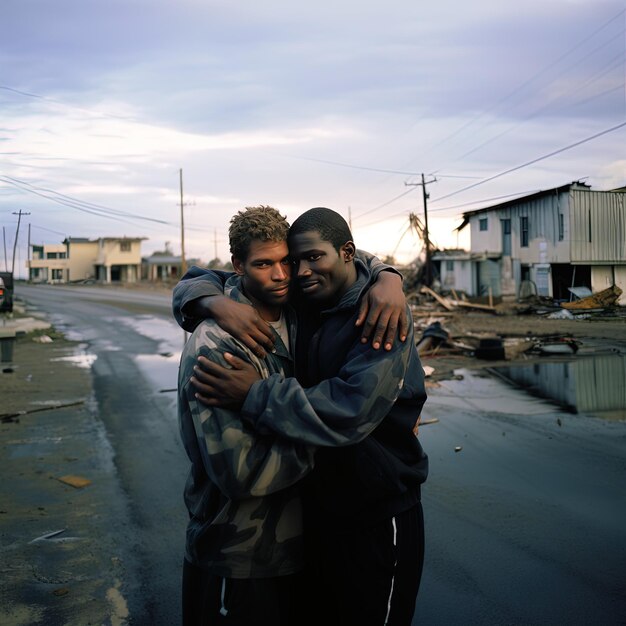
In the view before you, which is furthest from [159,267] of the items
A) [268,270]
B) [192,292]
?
[268,270]

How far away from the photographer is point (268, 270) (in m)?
2.61

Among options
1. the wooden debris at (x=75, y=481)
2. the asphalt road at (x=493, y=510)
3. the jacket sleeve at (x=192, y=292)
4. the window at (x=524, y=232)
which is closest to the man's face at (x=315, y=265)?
the jacket sleeve at (x=192, y=292)

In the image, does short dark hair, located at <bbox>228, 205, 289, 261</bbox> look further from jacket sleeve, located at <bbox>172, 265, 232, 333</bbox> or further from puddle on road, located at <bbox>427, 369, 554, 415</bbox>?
puddle on road, located at <bbox>427, 369, 554, 415</bbox>

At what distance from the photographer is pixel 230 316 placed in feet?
8.09

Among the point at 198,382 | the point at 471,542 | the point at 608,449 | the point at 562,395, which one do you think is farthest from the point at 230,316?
the point at 562,395

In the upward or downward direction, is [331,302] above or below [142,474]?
above

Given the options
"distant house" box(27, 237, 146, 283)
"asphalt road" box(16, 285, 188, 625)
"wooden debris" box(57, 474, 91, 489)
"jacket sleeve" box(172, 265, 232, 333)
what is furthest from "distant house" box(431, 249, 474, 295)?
"distant house" box(27, 237, 146, 283)

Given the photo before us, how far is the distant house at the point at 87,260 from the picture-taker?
85.4m

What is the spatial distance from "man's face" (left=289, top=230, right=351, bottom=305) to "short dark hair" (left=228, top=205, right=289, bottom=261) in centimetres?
8

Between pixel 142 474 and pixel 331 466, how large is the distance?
4.88 metres

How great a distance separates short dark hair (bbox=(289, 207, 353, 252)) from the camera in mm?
2615

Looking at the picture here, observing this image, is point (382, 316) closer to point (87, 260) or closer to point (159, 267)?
point (159, 267)

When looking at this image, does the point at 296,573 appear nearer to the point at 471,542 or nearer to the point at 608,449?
the point at 471,542

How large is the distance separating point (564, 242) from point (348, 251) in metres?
35.4
